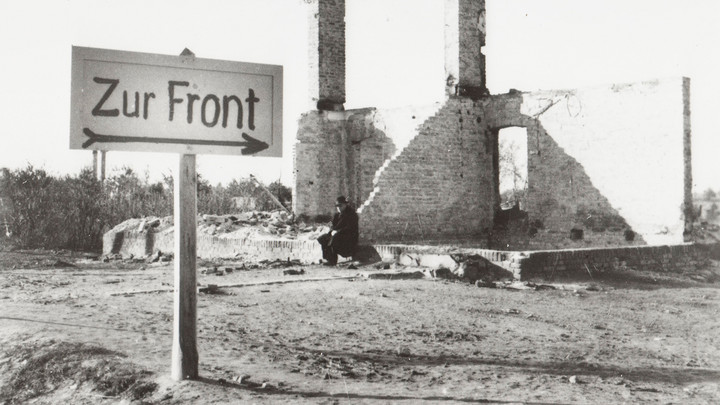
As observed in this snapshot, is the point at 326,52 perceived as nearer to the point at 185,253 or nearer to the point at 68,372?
the point at 68,372

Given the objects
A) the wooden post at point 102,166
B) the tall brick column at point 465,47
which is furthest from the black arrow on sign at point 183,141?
the wooden post at point 102,166

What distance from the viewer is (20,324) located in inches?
274

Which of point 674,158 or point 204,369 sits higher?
point 674,158

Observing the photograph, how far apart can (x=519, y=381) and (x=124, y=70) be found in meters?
3.48

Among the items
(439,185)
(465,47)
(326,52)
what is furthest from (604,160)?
(326,52)

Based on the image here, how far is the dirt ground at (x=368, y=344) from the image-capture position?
15.9 feet

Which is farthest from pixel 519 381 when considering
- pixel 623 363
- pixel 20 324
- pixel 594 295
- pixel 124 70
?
pixel 594 295

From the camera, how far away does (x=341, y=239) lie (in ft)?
42.6

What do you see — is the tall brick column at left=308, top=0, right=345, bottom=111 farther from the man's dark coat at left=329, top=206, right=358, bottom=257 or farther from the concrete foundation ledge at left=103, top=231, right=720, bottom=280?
the man's dark coat at left=329, top=206, right=358, bottom=257

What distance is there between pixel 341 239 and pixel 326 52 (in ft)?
26.2

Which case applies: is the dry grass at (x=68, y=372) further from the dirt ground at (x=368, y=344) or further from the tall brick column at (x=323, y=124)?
the tall brick column at (x=323, y=124)

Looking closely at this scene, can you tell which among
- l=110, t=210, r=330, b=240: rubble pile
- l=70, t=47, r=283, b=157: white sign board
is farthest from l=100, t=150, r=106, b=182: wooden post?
l=70, t=47, r=283, b=157: white sign board

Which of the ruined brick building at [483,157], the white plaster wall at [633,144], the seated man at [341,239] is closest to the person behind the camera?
the seated man at [341,239]

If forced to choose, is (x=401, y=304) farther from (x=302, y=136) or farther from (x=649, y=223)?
(x=302, y=136)
